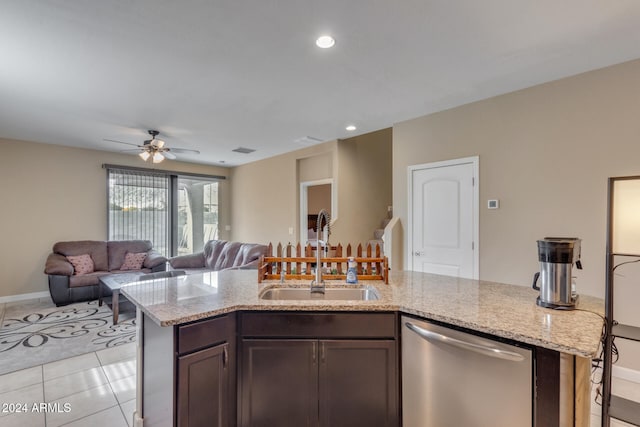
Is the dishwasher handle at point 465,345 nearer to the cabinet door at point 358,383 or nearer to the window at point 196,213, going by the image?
the cabinet door at point 358,383

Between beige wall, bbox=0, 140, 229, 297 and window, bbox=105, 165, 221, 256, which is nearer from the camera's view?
beige wall, bbox=0, 140, 229, 297

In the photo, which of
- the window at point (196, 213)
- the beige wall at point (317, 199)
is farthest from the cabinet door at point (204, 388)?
the beige wall at point (317, 199)

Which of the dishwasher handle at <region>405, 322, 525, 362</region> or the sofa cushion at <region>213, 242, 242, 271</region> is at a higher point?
the dishwasher handle at <region>405, 322, 525, 362</region>

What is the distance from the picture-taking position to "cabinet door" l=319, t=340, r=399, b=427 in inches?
63.0

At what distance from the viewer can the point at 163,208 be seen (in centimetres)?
655

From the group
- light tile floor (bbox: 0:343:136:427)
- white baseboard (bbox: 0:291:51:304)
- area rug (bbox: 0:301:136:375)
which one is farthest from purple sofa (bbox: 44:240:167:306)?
light tile floor (bbox: 0:343:136:427)

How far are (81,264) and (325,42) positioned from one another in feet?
17.3

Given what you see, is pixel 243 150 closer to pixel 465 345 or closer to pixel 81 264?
pixel 81 264

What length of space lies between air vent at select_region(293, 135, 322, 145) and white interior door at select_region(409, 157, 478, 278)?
1.78m

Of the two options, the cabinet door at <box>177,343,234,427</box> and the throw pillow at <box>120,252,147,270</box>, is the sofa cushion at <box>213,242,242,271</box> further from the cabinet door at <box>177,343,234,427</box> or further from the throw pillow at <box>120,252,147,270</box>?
the cabinet door at <box>177,343,234,427</box>

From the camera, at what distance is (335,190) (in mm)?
5281

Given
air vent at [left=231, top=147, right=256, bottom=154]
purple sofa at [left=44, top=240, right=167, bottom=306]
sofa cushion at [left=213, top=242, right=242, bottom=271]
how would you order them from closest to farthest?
purple sofa at [left=44, top=240, right=167, bottom=306], sofa cushion at [left=213, top=242, right=242, bottom=271], air vent at [left=231, top=147, right=256, bottom=154]

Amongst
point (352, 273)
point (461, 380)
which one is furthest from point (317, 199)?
point (461, 380)

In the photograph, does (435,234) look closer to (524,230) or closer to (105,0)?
(524,230)
